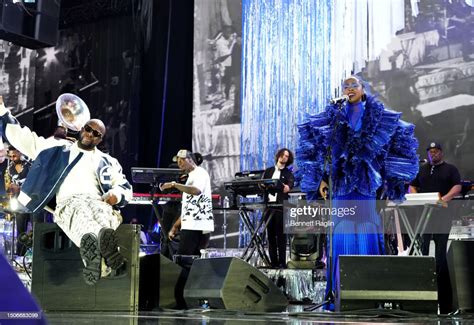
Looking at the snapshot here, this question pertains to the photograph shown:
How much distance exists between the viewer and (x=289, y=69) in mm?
10938

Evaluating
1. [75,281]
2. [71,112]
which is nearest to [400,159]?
[75,281]

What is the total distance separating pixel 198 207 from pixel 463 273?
2938 millimetres

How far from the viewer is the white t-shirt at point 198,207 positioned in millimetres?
6660

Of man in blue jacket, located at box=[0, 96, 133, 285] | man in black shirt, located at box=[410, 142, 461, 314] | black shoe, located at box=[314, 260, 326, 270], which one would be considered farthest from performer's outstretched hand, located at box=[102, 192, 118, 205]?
man in black shirt, located at box=[410, 142, 461, 314]

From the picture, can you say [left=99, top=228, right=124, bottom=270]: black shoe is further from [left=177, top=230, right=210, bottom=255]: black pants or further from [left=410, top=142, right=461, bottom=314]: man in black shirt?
[left=410, top=142, right=461, bottom=314]: man in black shirt

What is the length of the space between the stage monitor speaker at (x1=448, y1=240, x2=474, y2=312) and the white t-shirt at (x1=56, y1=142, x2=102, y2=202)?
2.50m

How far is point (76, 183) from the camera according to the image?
4.90m

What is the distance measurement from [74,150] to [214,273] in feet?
4.50

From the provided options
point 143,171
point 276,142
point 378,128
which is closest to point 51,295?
point 378,128

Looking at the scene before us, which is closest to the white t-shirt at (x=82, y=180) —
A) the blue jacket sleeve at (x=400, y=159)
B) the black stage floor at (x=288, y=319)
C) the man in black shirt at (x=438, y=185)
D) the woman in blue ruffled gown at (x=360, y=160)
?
the black stage floor at (x=288, y=319)

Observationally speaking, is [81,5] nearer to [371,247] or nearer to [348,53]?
[348,53]

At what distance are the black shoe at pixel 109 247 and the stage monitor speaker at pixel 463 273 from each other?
220cm

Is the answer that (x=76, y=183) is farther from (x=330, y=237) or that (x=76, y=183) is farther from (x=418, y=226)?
(x=418, y=226)

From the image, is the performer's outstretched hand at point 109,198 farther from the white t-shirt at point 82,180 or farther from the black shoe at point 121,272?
the black shoe at point 121,272
